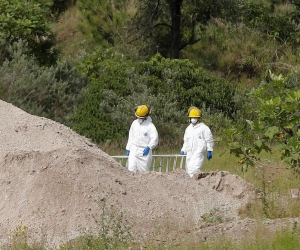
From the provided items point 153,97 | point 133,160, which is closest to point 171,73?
point 153,97

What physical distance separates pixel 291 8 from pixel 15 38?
42.7 feet

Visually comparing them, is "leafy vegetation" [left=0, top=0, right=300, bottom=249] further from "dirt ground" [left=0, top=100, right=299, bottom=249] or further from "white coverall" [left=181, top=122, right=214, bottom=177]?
"white coverall" [left=181, top=122, right=214, bottom=177]

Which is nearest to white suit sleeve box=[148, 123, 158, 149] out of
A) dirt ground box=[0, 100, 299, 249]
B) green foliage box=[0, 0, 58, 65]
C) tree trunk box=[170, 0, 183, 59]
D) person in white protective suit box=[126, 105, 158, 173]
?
person in white protective suit box=[126, 105, 158, 173]

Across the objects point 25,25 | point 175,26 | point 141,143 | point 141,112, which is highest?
point 175,26

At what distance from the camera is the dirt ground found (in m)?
11.7

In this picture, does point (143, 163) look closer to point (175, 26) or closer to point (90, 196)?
point (90, 196)

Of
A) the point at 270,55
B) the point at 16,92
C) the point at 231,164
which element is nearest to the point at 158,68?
the point at 16,92

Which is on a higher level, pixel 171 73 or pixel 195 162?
pixel 171 73

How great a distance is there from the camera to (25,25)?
2638 cm

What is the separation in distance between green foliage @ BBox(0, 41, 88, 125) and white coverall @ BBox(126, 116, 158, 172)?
771 cm

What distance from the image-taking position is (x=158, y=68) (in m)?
25.2

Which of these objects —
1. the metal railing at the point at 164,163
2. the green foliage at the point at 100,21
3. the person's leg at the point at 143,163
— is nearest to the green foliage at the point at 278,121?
the person's leg at the point at 143,163

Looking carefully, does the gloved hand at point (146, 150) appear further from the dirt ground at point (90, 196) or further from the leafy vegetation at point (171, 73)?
the dirt ground at point (90, 196)

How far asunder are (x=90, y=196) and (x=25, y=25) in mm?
14776
